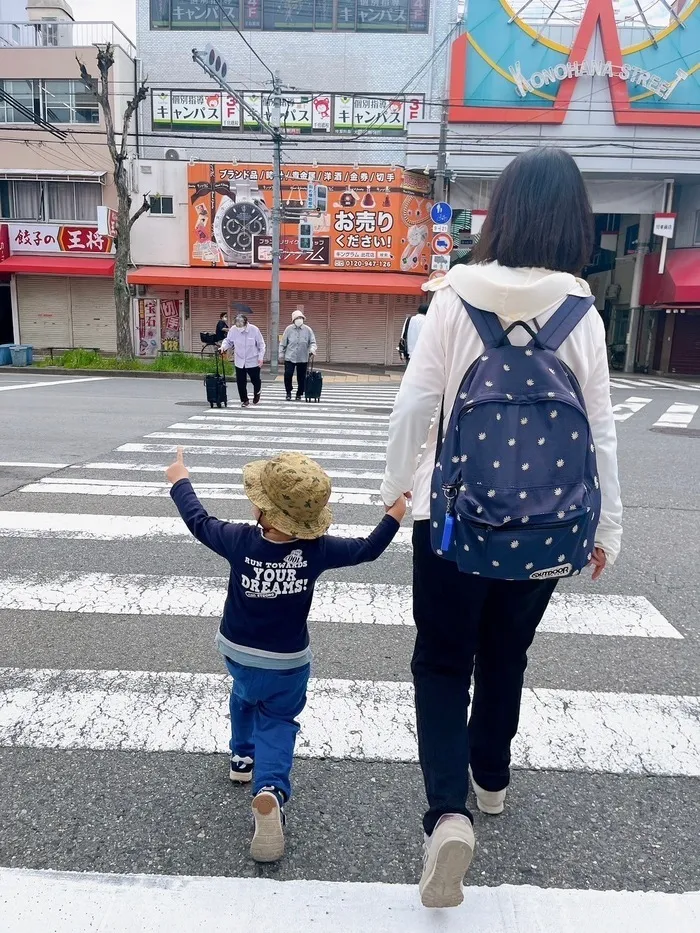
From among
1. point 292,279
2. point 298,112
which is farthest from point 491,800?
point 298,112

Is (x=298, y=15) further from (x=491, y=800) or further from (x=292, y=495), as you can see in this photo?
(x=491, y=800)

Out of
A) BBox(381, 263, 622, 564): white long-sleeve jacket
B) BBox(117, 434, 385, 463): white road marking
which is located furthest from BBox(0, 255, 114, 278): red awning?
BBox(381, 263, 622, 564): white long-sleeve jacket

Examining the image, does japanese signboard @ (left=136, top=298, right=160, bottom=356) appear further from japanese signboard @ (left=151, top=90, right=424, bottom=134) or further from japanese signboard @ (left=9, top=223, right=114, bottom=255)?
japanese signboard @ (left=151, top=90, right=424, bottom=134)

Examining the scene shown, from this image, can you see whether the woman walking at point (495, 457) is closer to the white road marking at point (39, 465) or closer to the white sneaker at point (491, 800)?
the white sneaker at point (491, 800)

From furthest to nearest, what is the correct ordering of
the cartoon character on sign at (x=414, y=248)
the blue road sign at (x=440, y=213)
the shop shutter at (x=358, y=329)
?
the shop shutter at (x=358, y=329) < the cartoon character on sign at (x=414, y=248) < the blue road sign at (x=440, y=213)

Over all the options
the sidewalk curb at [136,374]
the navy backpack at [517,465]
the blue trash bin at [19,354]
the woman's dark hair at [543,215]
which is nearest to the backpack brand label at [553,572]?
the navy backpack at [517,465]

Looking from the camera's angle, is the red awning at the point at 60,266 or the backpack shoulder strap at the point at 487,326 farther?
the red awning at the point at 60,266

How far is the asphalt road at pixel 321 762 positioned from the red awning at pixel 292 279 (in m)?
18.6

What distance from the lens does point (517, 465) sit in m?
1.79

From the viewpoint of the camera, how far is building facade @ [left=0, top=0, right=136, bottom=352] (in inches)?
1022

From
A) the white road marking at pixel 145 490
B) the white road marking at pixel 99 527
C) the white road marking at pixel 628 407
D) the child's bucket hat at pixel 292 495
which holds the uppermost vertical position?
the child's bucket hat at pixel 292 495

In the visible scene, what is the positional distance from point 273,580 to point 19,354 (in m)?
21.9

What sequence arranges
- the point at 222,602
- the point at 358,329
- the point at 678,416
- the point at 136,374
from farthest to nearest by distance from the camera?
the point at 358,329 → the point at 136,374 → the point at 678,416 → the point at 222,602

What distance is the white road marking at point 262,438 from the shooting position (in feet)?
31.1
